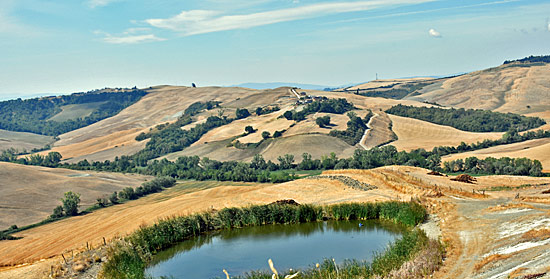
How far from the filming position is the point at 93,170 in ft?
477

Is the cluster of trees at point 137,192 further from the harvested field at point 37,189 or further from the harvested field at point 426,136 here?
the harvested field at point 426,136

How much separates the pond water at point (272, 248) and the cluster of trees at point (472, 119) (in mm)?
140546

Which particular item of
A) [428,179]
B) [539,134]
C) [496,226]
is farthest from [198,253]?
[539,134]

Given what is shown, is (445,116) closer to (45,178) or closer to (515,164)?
(515,164)

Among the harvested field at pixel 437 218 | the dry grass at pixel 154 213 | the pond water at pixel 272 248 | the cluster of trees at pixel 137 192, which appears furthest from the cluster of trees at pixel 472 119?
the pond water at pixel 272 248

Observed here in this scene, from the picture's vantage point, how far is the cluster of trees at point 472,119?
166 m

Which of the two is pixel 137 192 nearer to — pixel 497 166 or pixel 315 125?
pixel 497 166

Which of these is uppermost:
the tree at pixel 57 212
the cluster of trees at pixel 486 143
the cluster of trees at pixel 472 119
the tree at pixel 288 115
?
the tree at pixel 288 115

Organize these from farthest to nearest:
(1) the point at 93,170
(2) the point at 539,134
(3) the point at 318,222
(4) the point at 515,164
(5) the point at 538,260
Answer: (1) the point at 93,170
(2) the point at 539,134
(4) the point at 515,164
(3) the point at 318,222
(5) the point at 538,260

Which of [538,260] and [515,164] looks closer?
[538,260]

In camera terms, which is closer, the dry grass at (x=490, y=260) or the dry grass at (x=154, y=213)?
the dry grass at (x=490, y=260)

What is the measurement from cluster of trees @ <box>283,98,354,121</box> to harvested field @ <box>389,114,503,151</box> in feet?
72.1

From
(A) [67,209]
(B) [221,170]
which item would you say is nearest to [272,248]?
(A) [67,209]

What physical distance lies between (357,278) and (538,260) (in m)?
8.42
